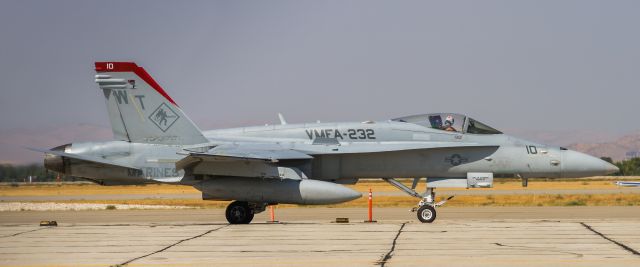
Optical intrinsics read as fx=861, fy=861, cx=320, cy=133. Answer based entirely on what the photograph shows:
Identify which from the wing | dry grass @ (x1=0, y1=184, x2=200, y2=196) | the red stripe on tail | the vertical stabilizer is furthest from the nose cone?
dry grass @ (x1=0, y1=184, x2=200, y2=196)

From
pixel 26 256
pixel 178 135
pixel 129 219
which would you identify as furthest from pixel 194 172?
pixel 26 256

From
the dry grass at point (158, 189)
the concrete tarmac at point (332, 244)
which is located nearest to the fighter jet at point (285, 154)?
the concrete tarmac at point (332, 244)

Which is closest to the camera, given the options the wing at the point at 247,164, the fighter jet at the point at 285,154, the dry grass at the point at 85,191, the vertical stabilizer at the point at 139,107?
the wing at the point at 247,164

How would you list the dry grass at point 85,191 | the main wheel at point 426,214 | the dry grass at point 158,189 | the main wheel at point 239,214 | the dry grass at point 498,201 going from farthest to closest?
the dry grass at point 158,189, the dry grass at point 85,191, the dry grass at point 498,201, the main wheel at point 239,214, the main wheel at point 426,214

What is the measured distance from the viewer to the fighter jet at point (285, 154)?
63.1 feet

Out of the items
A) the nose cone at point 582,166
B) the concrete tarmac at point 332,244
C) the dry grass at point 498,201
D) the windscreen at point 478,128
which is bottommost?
the dry grass at point 498,201

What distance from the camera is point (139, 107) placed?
66.3ft

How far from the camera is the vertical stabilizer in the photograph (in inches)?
795

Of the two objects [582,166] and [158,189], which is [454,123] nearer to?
[582,166]

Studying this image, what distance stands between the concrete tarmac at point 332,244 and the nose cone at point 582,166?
148 centimetres

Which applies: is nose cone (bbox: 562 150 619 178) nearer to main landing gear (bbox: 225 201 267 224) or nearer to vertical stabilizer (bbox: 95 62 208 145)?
main landing gear (bbox: 225 201 267 224)

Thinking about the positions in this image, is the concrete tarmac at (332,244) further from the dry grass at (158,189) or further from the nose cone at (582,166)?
the dry grass at (158,189)

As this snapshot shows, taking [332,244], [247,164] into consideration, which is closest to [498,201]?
[247,164]

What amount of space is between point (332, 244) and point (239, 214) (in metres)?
6.35
